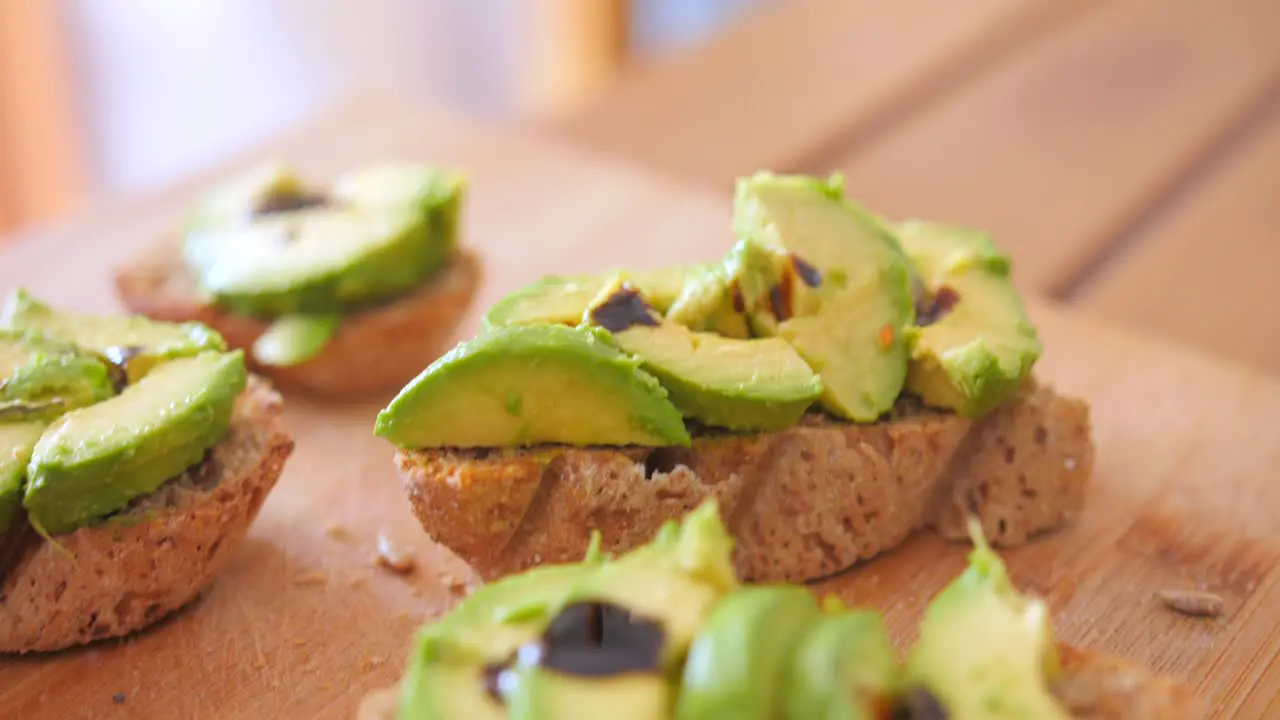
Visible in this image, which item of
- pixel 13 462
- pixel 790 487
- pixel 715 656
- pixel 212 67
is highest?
pixel 715 656

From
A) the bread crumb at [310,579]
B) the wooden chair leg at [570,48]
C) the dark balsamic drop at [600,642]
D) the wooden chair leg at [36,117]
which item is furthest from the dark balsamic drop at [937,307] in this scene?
the wooden chair leg at [570,48]

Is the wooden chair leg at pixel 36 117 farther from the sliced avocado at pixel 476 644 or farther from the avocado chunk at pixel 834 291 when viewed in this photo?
the sliced avocado at pixel 476 644

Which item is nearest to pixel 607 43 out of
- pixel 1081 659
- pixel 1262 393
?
pixel 1262 393

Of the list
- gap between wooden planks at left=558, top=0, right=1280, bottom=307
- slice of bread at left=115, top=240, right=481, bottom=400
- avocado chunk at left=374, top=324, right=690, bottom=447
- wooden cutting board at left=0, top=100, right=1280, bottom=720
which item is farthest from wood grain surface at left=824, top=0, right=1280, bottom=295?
avocado chunk at left=374, top=324, right=690, bottom=447

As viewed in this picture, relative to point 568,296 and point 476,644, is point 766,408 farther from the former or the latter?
point 476,644

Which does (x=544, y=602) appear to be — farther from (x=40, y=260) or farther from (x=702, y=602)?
(x=40, y=260)

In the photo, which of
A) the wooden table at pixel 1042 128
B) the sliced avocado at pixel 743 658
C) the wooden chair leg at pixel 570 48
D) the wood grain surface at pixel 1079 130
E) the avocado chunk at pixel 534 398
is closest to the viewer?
the sliced avocado at pixel 743 658

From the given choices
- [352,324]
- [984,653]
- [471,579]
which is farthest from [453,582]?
[984,653]
